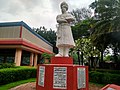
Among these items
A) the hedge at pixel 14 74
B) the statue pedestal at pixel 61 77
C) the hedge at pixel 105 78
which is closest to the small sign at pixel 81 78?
the statue pedestal at pixel 61 77

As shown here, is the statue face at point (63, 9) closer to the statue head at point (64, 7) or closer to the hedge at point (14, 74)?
the statue head at point (64, 7)

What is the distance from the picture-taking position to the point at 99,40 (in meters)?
14.0

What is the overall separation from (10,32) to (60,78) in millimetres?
13116

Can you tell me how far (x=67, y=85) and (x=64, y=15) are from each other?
10.4 ft

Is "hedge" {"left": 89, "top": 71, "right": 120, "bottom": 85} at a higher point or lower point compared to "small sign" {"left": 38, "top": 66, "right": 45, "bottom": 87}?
lower

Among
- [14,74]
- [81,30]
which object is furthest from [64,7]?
[81,30]

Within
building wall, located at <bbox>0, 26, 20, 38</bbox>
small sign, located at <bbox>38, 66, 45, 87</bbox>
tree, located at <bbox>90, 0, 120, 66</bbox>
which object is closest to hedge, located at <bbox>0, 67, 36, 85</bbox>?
small sign, located at <bbox>38, 66, 45, 87</bbox>

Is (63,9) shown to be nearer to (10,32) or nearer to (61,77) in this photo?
(61,77)

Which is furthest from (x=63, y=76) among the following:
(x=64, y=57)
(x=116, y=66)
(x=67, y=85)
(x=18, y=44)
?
(x=116, y=66)

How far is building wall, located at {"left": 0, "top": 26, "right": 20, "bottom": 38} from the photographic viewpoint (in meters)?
17.7

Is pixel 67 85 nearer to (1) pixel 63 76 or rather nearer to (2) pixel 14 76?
(1) pixel 63 76

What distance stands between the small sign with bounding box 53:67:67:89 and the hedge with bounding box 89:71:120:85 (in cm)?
690

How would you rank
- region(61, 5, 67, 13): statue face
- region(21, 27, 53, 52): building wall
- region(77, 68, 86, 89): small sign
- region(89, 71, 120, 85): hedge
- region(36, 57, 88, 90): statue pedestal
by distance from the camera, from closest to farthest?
region(36, 57, 88, 90): statue pedestal, region(77, 68, 86, 89): small sign, region(61, 5, 67, 13): statue face, region(89, 71, 120, 85): hedge, region(21, 27, 53, 52): building wall

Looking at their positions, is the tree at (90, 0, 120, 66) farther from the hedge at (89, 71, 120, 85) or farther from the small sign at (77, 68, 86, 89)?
the small sign at (77, 68, 86, 89)
